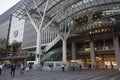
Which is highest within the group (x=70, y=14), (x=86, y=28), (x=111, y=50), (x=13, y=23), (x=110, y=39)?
(x=13, y=23)

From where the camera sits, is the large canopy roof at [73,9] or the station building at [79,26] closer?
the large canopy roof at [73,9]

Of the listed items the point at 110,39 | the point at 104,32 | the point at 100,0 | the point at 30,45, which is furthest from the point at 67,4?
the point at 30,45

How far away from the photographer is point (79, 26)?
43562mm

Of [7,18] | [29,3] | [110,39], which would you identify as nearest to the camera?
[29,3]

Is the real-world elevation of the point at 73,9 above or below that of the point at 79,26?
above

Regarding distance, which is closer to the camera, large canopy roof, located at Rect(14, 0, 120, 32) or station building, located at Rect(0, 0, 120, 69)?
large canopy roof, located at Rect(14, 0, 120, 32)

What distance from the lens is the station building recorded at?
118ft

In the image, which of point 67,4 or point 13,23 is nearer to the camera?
point 67,4

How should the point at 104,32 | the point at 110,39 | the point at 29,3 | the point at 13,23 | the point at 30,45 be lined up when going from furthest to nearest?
1. the point at 13,23
2. the point at 30,45
3. the point at 110,39
4. the point at 104,32
5. the point at 29,3

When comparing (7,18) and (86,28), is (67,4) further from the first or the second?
(7,18)

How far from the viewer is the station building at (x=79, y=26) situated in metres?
35.8

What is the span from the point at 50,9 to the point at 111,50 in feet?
68.8

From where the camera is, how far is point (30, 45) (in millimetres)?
64562

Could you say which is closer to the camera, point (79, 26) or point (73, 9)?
point (73, 9)
